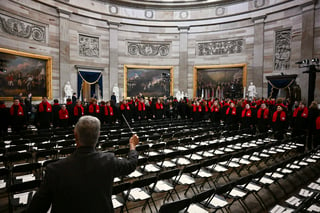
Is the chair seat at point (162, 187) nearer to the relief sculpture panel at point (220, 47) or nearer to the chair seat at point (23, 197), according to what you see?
the chair seat at point (23, 197)

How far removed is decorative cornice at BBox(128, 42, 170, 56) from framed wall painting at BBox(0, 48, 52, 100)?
27.8 feet

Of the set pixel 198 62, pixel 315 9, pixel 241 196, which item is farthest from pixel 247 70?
pixel 241 196

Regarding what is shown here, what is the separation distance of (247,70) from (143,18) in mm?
12291

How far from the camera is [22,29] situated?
51.0ft

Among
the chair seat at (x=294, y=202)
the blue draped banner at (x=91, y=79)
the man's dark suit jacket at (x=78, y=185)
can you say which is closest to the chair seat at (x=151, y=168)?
the chair seat at (x=294, y=202)

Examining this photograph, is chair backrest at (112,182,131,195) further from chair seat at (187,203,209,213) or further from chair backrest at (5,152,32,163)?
chair backrest at (5,152,32,163)

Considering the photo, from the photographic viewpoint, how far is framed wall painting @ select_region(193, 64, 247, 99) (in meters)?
21.1

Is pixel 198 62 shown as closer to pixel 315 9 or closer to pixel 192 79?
pixel 192 79

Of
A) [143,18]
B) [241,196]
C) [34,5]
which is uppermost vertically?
[143,18]

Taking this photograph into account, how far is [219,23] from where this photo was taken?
22062 mm

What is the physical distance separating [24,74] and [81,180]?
1708cm

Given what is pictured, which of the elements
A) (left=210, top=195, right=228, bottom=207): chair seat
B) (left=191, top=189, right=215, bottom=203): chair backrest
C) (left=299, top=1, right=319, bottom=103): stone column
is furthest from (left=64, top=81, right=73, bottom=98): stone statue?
(left=299, top=1, right=319, bottom=103): stone column

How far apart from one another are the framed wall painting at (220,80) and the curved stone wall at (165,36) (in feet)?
1.97

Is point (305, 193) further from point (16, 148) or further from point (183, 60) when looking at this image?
point (183, 60)
